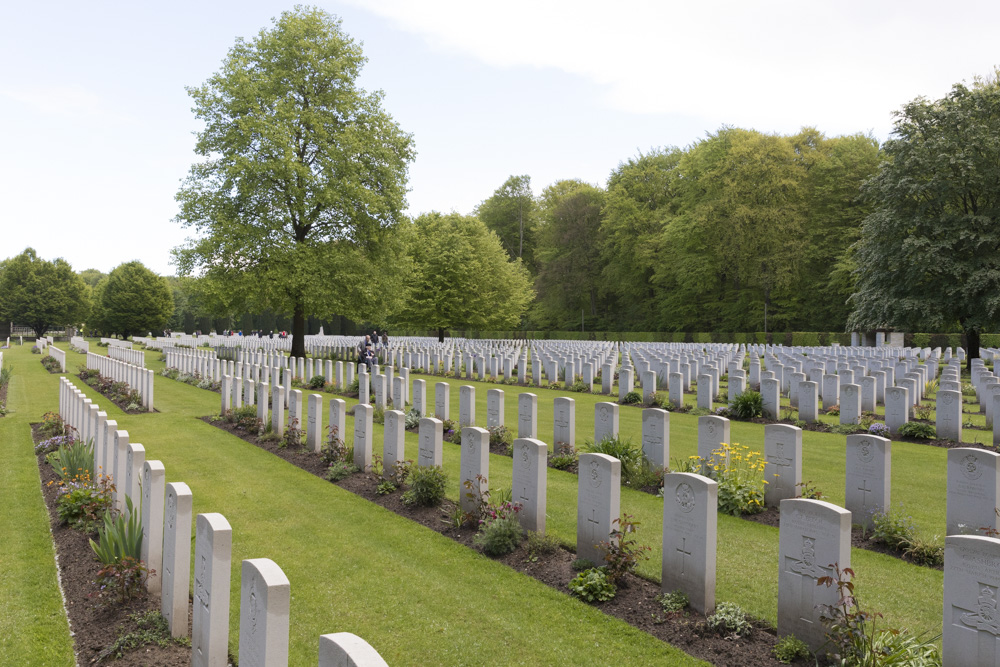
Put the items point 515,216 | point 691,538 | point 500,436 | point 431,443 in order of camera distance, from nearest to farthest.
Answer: point 691,538, point 431,443, point 500,436, point 515,216

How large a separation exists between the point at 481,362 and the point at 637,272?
37471 mm

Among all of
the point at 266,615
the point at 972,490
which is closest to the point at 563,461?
the point at 972,490

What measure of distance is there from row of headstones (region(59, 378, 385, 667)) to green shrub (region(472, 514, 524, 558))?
268cm

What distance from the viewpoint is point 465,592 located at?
5.34 meters

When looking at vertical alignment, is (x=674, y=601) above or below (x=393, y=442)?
below

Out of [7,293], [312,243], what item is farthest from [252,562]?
[7,293]

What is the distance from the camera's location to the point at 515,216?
76.2 m

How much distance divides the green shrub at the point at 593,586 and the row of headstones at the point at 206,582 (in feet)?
8.81

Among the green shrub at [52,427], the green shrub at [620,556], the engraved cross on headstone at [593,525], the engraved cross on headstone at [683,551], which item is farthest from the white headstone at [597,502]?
the green shrub at [52,427]

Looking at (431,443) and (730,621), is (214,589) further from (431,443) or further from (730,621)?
(431,443)

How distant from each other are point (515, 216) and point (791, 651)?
7383 centimetres

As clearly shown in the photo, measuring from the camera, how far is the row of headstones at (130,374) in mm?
15805

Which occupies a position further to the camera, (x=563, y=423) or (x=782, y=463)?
(x=563, y=423)

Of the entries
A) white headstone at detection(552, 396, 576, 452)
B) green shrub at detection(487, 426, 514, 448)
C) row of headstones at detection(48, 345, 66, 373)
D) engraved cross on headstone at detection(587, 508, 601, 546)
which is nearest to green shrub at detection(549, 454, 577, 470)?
white headstone at detection(552, 396, 576, 452)
